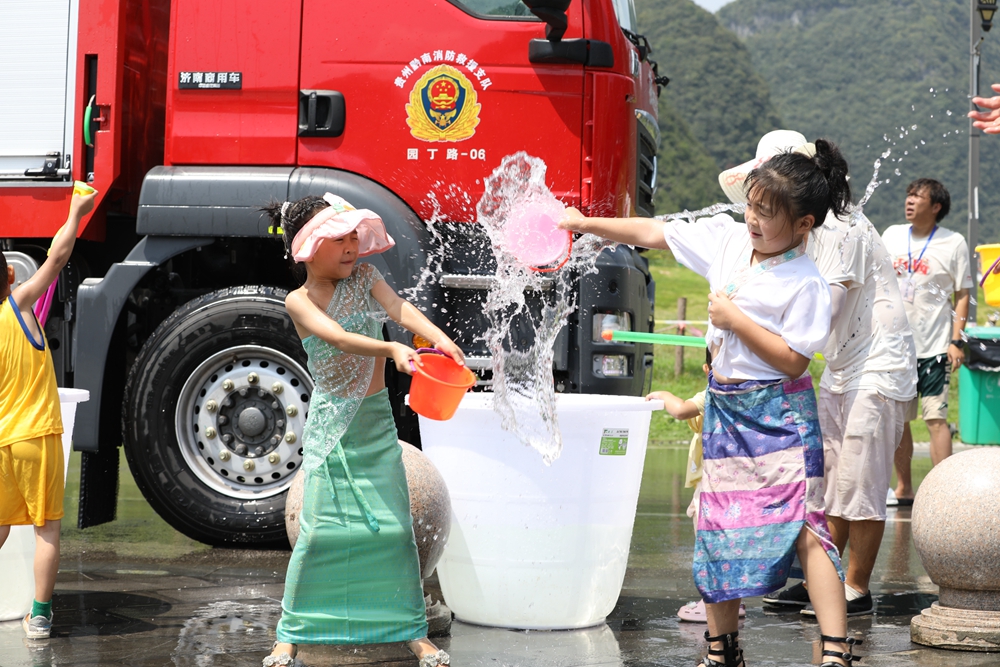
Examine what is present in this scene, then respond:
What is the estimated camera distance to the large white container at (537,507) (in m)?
4.11

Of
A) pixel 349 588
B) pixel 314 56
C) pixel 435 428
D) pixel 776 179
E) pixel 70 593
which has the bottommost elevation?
pixel 70 593

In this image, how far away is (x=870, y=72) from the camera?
85.2 meters

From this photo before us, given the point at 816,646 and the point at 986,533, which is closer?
the point at 816,646

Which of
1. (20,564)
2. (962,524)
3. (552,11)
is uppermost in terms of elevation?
(552,11)

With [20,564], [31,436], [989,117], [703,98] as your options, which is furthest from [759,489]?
[703,98]

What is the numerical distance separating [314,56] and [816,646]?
3.70 meters

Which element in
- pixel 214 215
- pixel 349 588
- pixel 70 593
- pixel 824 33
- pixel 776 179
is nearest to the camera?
pixel 776 179

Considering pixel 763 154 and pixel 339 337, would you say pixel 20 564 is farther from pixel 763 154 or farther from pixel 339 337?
pixel 763 154

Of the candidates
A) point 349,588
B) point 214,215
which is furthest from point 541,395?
point 214,215

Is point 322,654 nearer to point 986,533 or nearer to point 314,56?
point 986,533

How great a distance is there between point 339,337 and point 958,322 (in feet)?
18.5

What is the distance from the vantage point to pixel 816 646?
3453mm

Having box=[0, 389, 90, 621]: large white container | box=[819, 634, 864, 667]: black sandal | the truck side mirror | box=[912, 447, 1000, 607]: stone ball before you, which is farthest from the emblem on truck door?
box=[819, 634, 864, 667]: black sandal

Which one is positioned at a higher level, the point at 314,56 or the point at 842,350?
the point at 314,56
